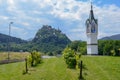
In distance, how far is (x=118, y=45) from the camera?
7262 cm

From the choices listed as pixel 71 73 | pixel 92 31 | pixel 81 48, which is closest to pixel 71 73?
pixel 71 73

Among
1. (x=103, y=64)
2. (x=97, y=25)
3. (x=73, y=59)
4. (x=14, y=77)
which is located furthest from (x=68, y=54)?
(x=97, y=25)

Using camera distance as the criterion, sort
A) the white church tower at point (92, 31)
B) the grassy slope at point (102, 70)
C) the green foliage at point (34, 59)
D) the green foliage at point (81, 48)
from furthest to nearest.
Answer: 1. the green foliage at point (81, 48)
2. the white church tower at point (92, 31)
3. the green foliage at point (34, 59)
4. the grassy slope at point (102, 70)

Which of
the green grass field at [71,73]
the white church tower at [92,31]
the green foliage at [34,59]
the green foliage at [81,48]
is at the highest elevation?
the white church tower at [92,31]

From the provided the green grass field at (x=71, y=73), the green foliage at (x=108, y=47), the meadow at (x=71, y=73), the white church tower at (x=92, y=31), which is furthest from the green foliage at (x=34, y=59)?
the green foliage at (x=108, y=47)

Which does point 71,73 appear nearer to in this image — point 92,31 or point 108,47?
point 92,31

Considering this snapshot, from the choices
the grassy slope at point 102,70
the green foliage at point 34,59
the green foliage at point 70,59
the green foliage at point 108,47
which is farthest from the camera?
the green foliage at point 108,47

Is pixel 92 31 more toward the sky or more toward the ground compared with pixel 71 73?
more toward the sky

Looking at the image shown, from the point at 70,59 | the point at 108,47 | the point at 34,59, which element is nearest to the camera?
the point at 70,59

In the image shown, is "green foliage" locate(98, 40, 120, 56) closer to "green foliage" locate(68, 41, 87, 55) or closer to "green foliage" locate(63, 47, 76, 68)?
"green foliage" locate(68, 41, 87, 55)

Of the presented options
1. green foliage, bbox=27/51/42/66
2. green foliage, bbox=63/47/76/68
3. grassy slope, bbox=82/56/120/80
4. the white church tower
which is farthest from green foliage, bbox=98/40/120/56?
green foliage, bbox=63/47/76/68

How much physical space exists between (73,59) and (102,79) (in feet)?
23.4

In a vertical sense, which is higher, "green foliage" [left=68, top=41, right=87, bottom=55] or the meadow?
"green foliage" [left=68, top=41, right=87, bottom=55]

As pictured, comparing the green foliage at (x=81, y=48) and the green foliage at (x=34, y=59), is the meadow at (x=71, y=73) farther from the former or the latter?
the green foliage at (x=81, y=48)
